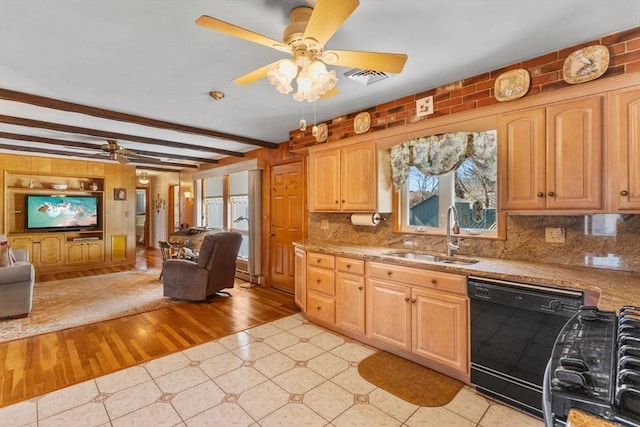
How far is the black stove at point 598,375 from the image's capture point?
0.60 m

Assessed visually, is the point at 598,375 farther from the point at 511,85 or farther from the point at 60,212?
the point at 60,212

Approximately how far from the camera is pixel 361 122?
3297mm

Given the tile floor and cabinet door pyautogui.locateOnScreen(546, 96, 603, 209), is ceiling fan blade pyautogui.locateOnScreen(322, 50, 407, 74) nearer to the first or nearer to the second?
cabinet door pyautogui.locateOnScreen(546, 96, 603, 209)

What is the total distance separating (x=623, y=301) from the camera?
1364 mm

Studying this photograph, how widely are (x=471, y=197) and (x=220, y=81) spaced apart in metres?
2.48

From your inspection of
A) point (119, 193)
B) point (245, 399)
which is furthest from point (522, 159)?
point (119, 193)

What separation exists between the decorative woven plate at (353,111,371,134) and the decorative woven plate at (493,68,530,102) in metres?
1.24

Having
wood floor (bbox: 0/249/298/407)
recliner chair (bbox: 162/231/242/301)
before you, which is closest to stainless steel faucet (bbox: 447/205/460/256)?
wood floor (bbox: 0/249/298/407)

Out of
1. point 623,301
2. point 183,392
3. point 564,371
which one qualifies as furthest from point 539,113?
point 183,392

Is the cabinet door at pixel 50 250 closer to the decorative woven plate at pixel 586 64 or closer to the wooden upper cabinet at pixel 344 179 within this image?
the wooden upper cabinet at pixel 344 179

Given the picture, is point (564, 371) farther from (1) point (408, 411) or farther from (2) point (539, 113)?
(2) point (539, 113)

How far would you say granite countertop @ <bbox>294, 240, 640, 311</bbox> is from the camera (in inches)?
57.2

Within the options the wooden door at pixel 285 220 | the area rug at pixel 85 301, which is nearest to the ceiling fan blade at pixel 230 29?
the wooden door at pixel 285 220

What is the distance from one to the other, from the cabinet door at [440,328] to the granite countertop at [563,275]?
0.24 meters
